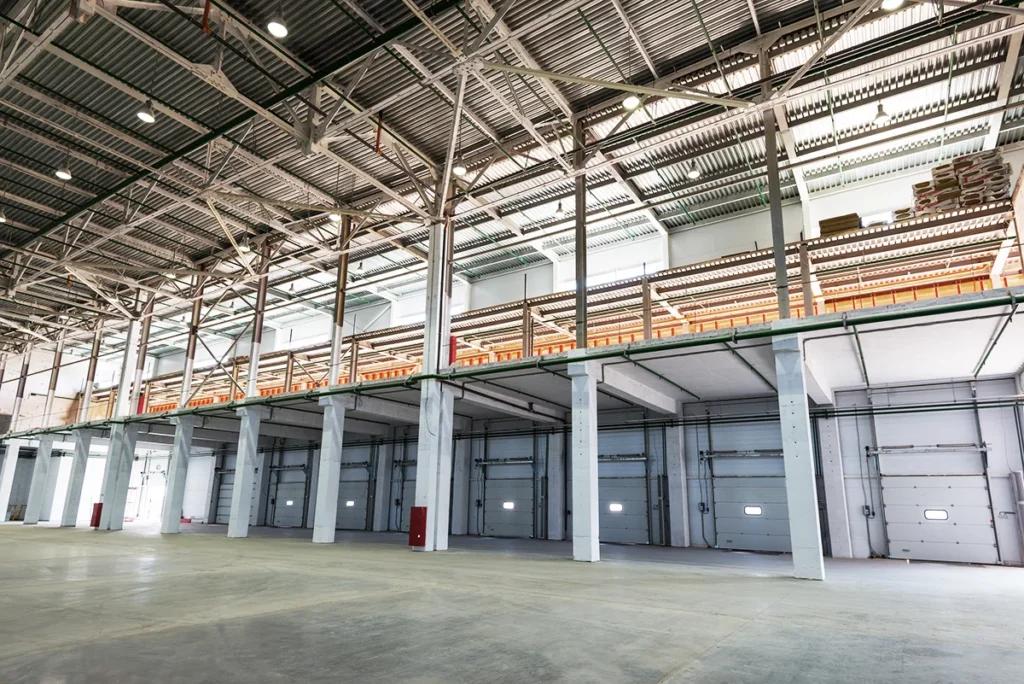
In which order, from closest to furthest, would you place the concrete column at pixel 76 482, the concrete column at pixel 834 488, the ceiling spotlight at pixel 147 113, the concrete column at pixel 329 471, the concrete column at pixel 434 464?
the ceiling spotlight at pixel 147 113 < the concrete column at pixel 434 464 < the concrete column at pixel 834 488 < the concrete column at pixel 329 471 < the concrete column at pixel 76 482

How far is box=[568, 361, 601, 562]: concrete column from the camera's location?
15250 millimetres

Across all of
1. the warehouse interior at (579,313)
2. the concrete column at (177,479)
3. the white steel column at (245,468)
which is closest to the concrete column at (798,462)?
the warehouse interior at (579,313)

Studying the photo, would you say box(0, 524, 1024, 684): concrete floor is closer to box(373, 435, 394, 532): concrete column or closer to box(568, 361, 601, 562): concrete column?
box(568, 361, 601, 562): concrete column

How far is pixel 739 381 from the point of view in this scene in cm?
1938

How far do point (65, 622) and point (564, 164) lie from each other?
52.4ft

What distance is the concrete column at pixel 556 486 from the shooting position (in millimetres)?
24875

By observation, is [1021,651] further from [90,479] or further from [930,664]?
[90,479]

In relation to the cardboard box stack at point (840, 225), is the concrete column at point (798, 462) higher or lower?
lower

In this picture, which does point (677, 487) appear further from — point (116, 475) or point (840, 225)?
point (116, 475)

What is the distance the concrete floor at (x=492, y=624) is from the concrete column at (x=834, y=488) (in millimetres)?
6021

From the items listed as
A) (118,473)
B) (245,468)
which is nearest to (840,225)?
(245,468)

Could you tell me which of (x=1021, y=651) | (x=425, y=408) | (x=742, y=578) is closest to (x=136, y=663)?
(x=1021, y=651)

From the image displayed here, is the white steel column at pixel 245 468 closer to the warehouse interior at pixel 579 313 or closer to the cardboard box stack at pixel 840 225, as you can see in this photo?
the warehouse interior at pixel 579 313

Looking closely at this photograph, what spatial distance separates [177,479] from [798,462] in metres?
26.2
